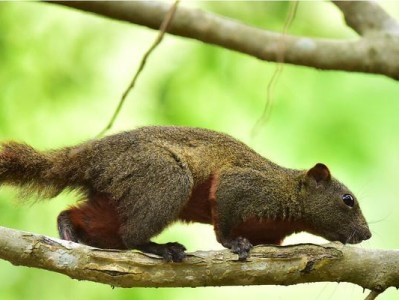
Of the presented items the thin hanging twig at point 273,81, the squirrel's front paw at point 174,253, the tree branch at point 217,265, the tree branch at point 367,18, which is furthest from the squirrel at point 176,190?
the tree branch at point 367,18

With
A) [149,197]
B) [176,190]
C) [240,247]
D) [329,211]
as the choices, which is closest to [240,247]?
[240,247]

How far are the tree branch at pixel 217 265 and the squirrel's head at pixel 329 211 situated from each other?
1267 mm

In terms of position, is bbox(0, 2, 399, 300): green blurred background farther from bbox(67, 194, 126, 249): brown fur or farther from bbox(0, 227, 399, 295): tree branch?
bbox(0, 227, 399, 295): tree branch

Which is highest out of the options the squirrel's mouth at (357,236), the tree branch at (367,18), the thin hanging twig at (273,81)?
the tree branch at (367,18)

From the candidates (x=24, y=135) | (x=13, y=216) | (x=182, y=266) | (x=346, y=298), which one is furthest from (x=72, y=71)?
(x=182, y=266)

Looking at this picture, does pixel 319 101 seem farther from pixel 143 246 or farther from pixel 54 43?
pixel 143 246

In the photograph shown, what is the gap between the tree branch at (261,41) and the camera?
676 centimetres

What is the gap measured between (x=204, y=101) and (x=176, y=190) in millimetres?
3853

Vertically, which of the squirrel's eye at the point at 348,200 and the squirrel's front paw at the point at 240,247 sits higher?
the squirrel's eye at the point at 348,200

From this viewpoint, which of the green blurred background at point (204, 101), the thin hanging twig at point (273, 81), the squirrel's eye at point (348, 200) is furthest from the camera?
the green blurred background at point (204, 101)

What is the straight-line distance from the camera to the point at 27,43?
992 cm

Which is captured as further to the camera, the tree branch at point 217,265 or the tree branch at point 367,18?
the tree branch at point 367,18

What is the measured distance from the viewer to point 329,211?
7.13 m

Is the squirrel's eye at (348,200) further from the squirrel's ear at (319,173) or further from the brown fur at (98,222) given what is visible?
the brown fur at (98,222)
